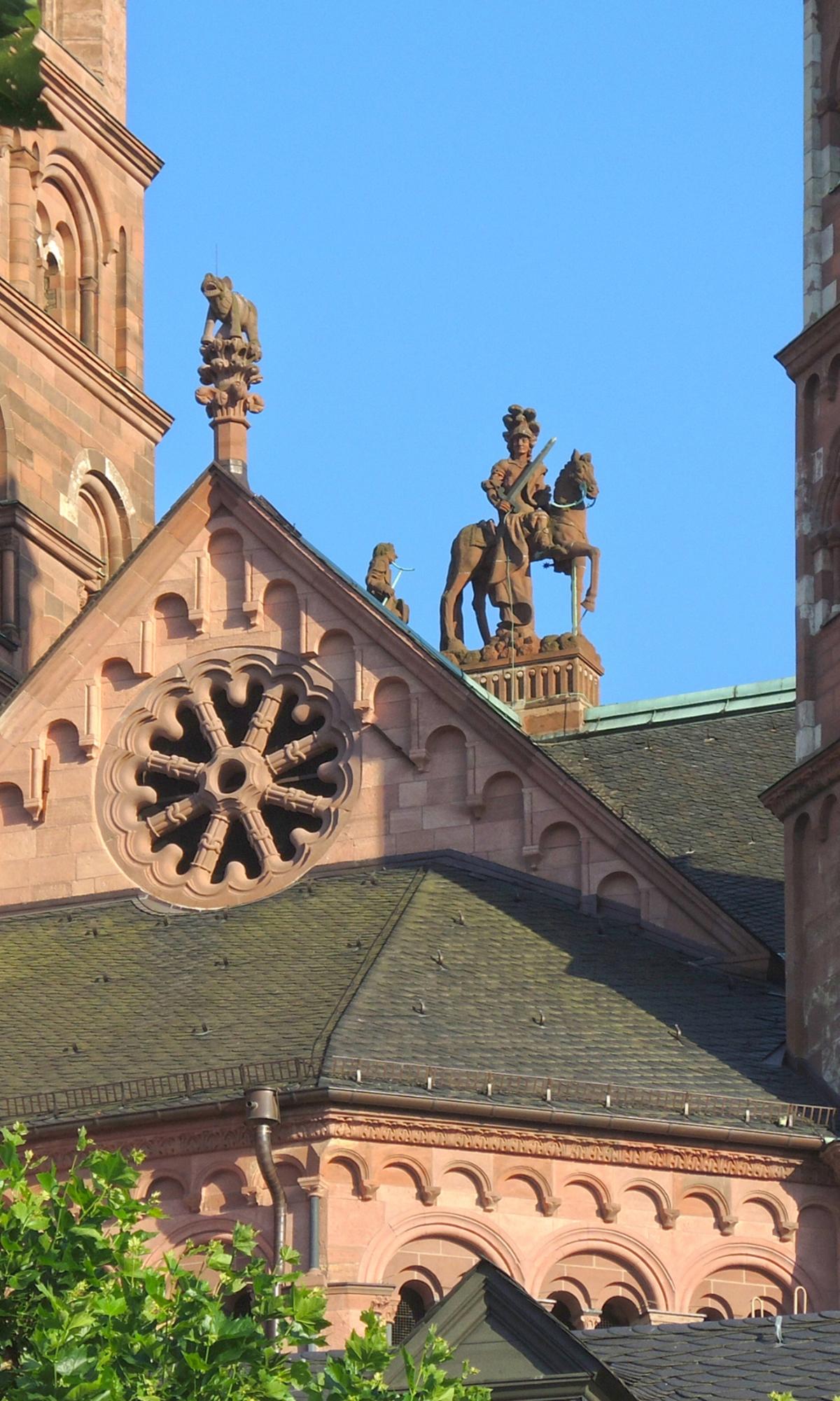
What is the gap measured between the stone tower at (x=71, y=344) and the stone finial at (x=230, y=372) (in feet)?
15.0

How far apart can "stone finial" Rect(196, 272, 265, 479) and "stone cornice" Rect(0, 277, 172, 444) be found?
493 cm

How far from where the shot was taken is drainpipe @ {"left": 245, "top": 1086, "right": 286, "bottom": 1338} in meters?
33.4

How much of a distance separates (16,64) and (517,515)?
2816cm

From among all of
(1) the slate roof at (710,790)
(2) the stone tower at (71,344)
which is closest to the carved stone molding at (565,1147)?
(1) the slate roof at (710,790)

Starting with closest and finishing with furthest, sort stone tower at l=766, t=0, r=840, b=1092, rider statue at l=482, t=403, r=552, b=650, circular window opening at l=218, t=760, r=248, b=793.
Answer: stone tower at l=766, t=0, r=840, b=1092, circular window opening at l=218, t=760, r=248, b=793, rider statue at l=482, t=403, r=552, b=650

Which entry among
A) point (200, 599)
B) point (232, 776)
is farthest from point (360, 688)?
point (200, 599)

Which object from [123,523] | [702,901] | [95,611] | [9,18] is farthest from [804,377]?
[9,18]

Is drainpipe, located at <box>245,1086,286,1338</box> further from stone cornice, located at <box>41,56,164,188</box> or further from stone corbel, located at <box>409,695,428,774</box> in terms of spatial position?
stone cornice, located at <box>41,56,164,188</box>

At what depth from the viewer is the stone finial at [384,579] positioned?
47.3 metres

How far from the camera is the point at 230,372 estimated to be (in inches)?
1657

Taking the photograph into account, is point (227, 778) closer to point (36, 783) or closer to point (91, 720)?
point (91, 720)

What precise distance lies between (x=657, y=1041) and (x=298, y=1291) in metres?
14.6

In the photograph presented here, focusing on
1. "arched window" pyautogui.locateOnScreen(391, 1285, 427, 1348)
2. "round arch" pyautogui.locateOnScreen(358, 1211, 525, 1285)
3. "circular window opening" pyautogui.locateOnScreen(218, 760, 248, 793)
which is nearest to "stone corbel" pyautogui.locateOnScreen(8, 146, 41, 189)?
"circular window opening" pyautogui.locateOnScreen(218, 760, 248, 793)

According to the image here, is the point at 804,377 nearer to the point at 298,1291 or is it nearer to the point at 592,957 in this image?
the point at 592,957
